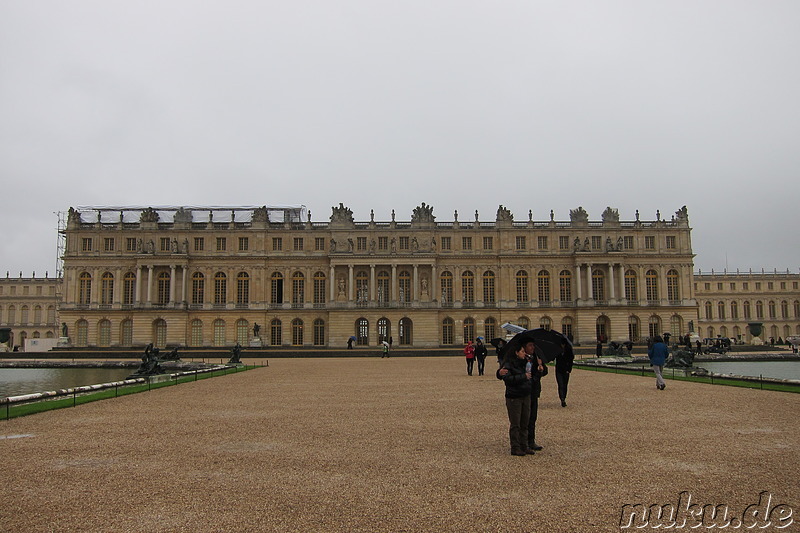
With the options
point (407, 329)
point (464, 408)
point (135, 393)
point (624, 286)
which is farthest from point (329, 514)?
point (624, 286)

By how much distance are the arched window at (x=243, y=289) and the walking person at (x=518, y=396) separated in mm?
53157

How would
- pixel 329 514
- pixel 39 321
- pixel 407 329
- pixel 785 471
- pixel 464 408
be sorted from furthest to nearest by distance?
pixel 39 321
pixel 407 329
pixel 464 408
pixel 785 471
pixel 329 514

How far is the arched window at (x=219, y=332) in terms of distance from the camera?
59.3 metres

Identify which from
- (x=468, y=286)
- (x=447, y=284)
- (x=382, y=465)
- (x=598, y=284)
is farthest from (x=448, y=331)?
(x=382, y=465)

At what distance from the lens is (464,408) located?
14.3 metres

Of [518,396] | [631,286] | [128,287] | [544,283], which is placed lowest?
[518,396]

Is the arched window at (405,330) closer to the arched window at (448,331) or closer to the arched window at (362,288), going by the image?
the arched window at (448,331)

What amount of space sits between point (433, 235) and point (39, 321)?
215ft

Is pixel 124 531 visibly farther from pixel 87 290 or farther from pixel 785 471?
pixel 87 290

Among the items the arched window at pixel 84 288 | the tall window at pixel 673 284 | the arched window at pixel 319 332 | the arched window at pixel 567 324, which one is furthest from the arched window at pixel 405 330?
the arched window at pixel 84 288

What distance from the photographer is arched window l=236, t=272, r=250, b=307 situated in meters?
59.9

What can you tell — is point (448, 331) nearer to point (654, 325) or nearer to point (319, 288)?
point (319, 288)

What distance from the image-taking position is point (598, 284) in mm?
60469

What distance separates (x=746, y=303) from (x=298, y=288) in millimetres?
69214
